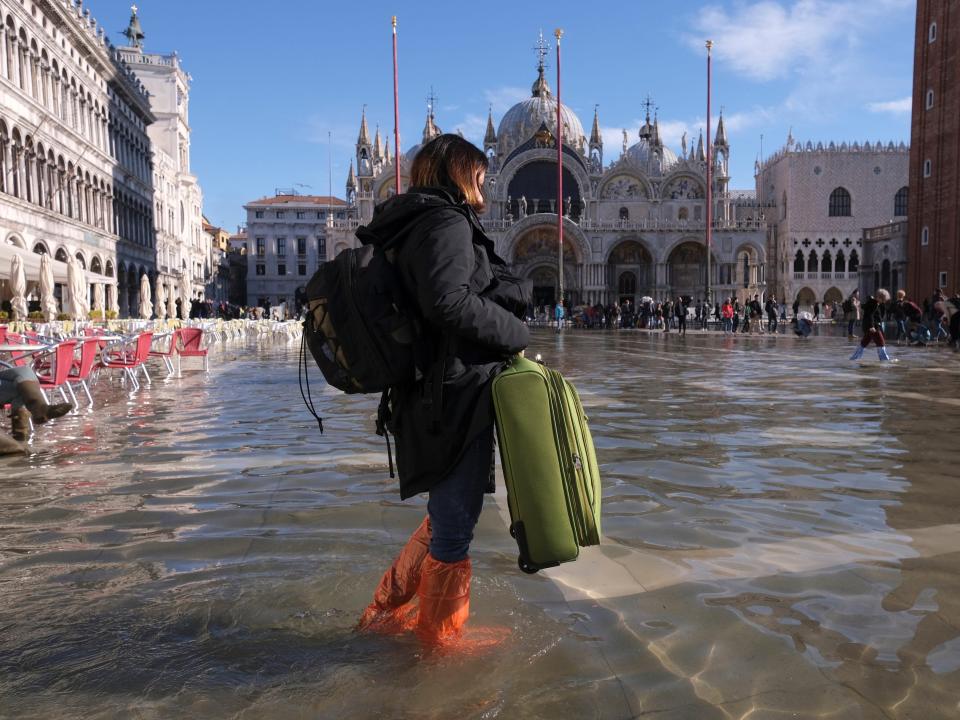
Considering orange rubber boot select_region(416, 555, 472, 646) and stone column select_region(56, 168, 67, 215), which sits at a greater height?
stone column select_region(56, 168, 67, 215)

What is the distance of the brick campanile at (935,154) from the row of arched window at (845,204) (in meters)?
27.0

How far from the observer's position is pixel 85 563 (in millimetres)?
3367

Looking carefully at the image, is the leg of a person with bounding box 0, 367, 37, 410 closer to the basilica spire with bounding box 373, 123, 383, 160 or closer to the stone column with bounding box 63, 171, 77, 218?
the stone column with bounding box 63, 171, 77, 218

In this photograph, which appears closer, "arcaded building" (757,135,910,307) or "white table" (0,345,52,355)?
"white table" (0,345,52,355)

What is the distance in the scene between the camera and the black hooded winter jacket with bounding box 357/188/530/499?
2.18 metres

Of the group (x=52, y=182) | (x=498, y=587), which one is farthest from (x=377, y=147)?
(x=498, y=587)

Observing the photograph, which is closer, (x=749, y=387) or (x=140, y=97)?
(x=749, y=387)

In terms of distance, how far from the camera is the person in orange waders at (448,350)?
2197 mm

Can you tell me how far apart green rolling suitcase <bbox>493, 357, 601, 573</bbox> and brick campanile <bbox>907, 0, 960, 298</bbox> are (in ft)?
121

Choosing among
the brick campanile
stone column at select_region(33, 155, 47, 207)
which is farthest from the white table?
the brick campanile

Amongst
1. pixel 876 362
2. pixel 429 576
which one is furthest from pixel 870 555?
pixel 876 362

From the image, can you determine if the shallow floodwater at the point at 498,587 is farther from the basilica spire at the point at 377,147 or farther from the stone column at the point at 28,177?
the basilica spire at the point at 377,147

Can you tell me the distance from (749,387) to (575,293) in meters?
50.6

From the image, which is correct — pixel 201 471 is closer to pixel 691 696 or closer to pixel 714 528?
pixel 714 528
